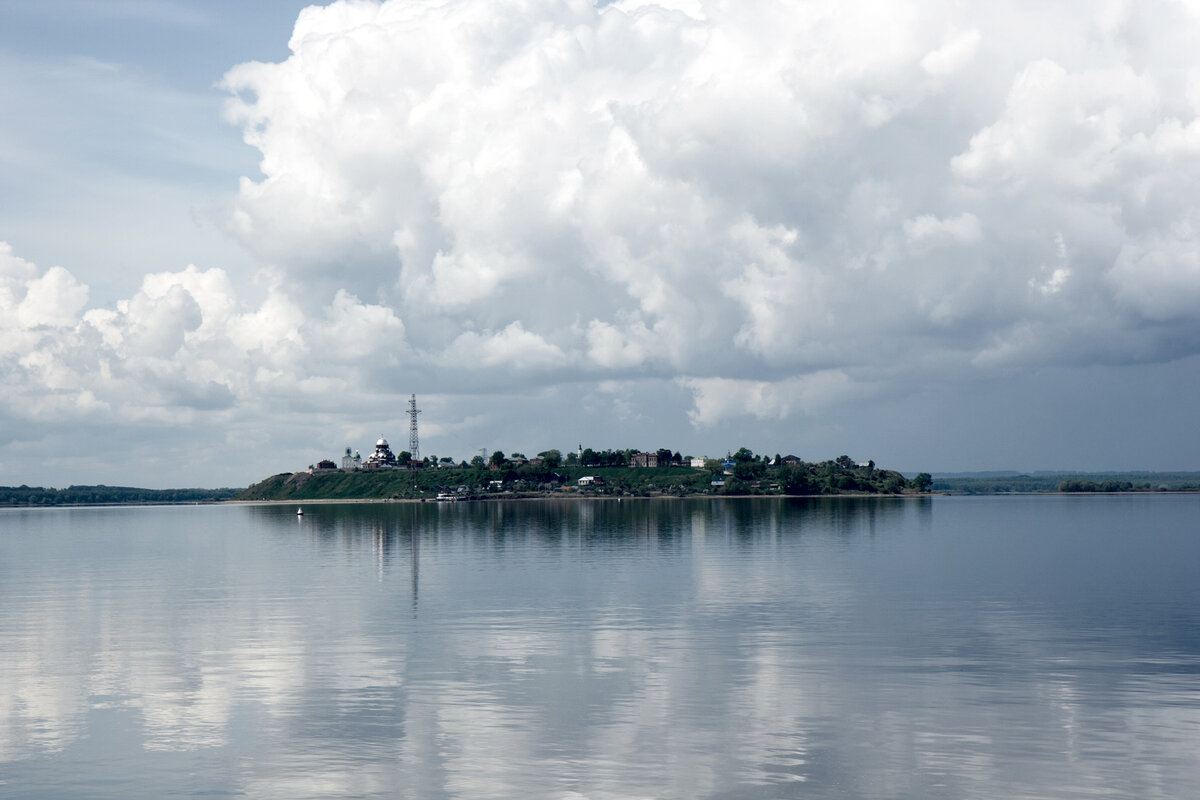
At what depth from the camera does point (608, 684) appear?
139 ft

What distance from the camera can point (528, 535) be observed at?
149m

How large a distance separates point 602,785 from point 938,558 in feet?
274

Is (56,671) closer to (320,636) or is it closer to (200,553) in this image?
(320,636)

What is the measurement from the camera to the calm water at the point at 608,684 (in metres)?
30.3

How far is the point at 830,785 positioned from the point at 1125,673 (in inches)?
873

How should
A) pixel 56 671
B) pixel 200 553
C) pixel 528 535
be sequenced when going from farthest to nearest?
pixel 528 535 → pixel 200 553 → pixel 56 671

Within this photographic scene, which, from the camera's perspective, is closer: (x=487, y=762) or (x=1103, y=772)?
(x=1103, y=772)

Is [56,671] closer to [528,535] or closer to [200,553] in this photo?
[200,553]

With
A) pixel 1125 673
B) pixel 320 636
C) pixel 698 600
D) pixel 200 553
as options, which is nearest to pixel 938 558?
pixel 698 600

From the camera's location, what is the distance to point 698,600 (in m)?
68.8

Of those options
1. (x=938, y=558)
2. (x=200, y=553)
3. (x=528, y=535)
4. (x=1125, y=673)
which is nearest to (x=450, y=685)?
(x=1125, y=673)

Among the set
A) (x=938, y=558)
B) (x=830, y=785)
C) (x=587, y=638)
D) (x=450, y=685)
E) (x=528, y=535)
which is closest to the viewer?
(x=830, y=785)

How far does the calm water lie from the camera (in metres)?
30.3

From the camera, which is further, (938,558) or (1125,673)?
(938,558)
